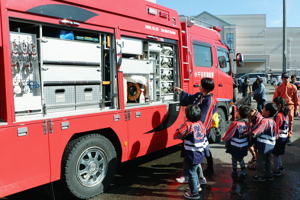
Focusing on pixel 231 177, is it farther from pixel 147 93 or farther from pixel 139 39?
pixel 139 39

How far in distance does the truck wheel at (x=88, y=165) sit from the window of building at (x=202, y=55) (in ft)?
10.1

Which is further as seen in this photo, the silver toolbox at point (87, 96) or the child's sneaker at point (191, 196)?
the child's sneaker at point (191, 196)

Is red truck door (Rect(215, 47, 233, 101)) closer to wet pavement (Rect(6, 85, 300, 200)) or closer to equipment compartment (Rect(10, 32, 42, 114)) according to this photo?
wet pavement (Rect(6, 85, 300, 200))

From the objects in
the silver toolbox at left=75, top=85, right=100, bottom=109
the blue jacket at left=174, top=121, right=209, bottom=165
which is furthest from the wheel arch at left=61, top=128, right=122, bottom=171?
the blue jacket at left=174, top=121, right=209, bottom=165

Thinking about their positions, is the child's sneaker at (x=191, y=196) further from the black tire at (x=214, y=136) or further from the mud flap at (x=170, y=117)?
the black tire at (x=214, y=136)

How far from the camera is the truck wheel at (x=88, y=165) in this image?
12.6 feet

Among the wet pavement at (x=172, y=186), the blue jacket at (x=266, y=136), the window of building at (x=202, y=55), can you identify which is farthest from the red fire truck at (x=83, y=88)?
the blue jacket at (x=266, y=136)

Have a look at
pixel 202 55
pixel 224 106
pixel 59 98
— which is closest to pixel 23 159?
pixel 59 98

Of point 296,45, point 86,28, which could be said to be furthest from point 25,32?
point 296,45

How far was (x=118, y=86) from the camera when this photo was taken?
14.5 feet

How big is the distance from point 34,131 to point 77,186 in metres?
1.04

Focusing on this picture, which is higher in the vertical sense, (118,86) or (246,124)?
(118,86)

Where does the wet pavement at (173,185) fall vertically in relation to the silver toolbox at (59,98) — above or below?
below

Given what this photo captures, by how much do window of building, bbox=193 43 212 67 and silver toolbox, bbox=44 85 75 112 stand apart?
3243mm
